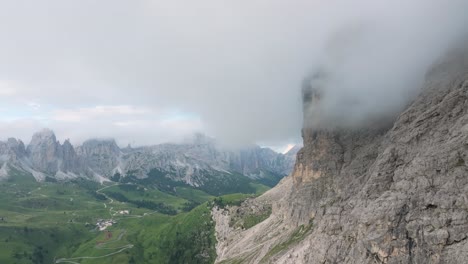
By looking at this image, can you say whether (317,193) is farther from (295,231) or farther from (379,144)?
(379,144)

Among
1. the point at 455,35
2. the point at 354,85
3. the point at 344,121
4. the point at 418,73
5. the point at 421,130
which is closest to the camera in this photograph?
the point at 421,130

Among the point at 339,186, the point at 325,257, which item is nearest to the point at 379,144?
the point at 339,186

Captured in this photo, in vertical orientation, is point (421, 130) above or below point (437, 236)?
above

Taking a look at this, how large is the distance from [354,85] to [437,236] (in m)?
82.8

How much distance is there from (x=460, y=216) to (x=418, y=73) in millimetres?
62194

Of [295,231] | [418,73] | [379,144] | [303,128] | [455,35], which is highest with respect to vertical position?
[455,35]

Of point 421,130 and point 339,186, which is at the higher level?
point 421,130

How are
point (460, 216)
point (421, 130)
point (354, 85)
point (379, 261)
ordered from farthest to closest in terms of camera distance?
point (354, 85), point (421, 130), point (379, 261), point (460, 216)

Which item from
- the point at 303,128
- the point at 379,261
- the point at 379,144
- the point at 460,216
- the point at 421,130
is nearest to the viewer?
the point at 460,216

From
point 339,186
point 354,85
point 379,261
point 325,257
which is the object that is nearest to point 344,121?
point 354,85

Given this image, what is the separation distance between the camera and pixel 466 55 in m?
104

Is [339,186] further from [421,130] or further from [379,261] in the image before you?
[379,261]

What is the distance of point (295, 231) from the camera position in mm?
164375

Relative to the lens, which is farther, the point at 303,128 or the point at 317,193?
the point at 303,128
